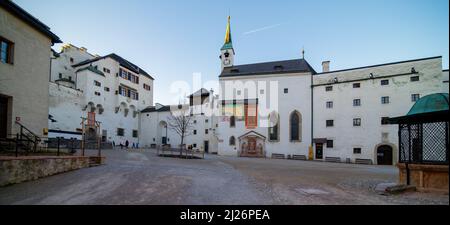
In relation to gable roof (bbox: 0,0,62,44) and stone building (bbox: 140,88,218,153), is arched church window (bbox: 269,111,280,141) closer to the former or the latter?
stone building (bbox: 140,88,218,153)

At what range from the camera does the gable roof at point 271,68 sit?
38.2 m

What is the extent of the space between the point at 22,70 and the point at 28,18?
316 cm

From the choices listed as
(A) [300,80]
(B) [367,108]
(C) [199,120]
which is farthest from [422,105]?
(C) [199,120]

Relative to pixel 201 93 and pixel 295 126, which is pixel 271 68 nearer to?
pixel 295 126

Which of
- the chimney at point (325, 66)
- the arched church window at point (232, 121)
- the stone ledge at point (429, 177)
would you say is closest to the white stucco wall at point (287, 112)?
the arched church window at point (232, 121)

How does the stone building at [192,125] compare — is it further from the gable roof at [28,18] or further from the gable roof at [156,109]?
the gable roof at [28,18]

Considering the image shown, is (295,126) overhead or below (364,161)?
overhead

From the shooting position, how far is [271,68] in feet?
A: 136

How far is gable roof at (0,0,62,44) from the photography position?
510 inches

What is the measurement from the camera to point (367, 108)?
31.3m

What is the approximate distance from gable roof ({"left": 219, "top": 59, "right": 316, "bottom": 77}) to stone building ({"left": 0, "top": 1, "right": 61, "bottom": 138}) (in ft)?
96.4

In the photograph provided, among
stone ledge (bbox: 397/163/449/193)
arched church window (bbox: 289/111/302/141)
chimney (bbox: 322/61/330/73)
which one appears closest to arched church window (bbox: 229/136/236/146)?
arched church window (bbox: 289/111/302/141)

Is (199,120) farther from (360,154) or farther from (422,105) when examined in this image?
(422,105)

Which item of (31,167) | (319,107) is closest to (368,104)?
(319,107)
